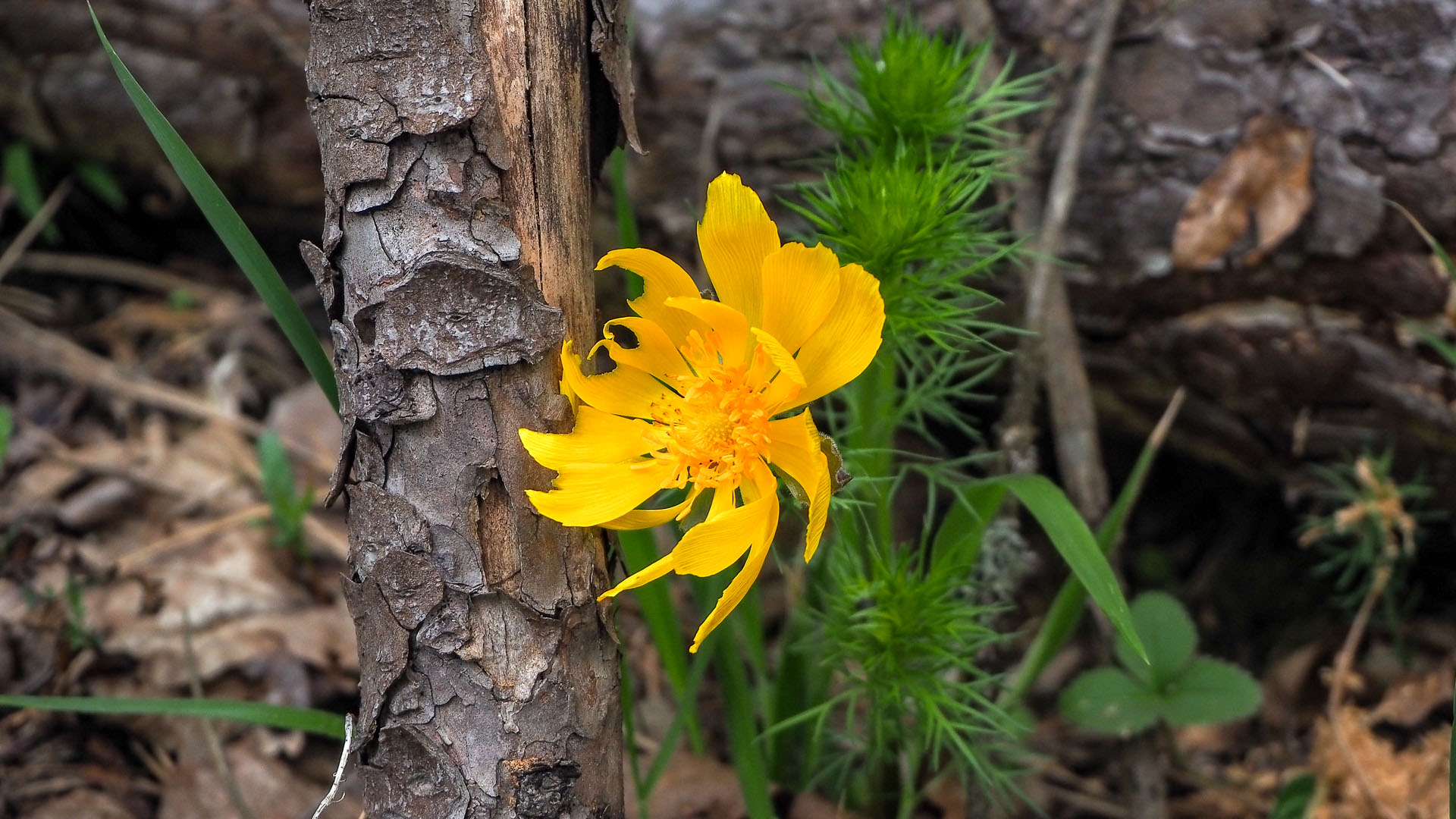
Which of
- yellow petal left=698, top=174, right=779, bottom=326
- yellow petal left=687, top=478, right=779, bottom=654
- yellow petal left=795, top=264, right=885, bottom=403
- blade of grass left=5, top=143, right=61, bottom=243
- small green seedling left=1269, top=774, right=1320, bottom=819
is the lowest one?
small green seedling left=1269, top=774, right=1320, bottom=819

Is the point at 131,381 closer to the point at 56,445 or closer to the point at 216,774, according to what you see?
the point at 56,445

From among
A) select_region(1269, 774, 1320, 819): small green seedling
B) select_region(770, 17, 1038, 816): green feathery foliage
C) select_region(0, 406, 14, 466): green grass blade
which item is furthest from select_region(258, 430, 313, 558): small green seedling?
select_region(1269, 774, 1320, 819): small green seedling

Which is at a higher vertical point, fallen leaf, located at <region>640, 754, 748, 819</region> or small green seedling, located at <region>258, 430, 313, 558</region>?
small green seedling, located at <region>258, 430, 313, 558</region>

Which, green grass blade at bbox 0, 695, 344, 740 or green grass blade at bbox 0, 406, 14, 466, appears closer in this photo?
green grass blade at bbox 0, 695, 344, 740

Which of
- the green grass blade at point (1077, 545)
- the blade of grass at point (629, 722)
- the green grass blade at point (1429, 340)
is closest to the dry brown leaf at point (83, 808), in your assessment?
the blade of grass at point (629, 722)

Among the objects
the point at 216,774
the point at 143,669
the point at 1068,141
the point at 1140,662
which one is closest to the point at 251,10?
the point at 143,669

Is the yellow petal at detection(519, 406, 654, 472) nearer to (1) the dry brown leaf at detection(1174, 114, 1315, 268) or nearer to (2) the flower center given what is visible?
(2) the flower center

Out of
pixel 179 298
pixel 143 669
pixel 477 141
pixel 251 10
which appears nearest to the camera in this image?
pixel 477 141

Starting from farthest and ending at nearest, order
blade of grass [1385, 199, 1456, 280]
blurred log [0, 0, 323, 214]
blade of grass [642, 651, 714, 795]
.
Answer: blurred log [0, 0, 323, 214] < blade of grass [642, 651, 714, 795] < blade of grass [1385, 199, 1456, 280]
